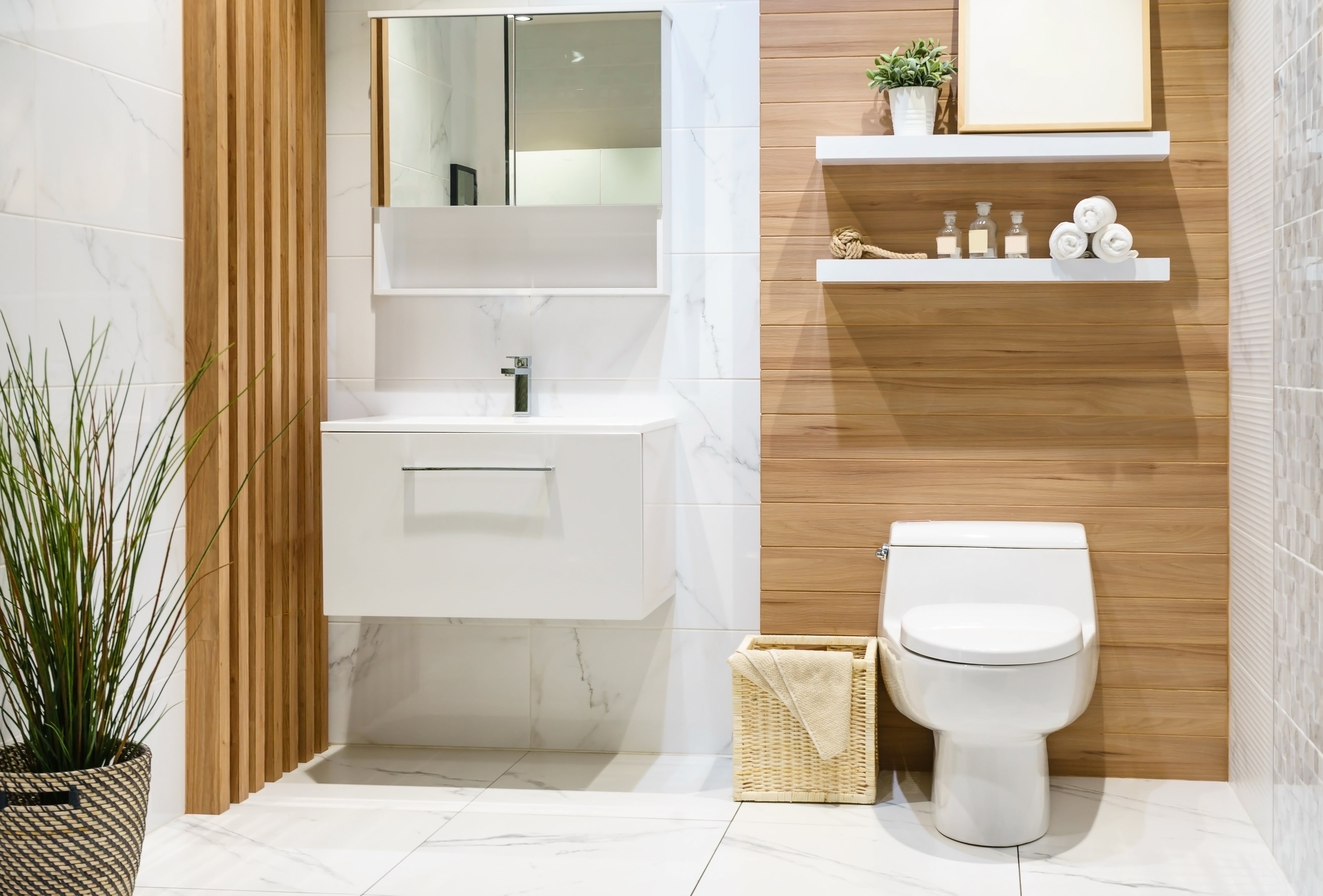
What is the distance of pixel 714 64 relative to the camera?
2.93 meters

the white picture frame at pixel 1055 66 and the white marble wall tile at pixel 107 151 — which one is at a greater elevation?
the white picture frame at pixel 1055 66

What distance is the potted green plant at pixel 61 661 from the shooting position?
1.89 meters

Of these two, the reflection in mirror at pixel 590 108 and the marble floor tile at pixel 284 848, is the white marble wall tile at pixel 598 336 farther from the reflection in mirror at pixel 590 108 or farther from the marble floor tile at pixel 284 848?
the marble floor tile at pixel 284 848

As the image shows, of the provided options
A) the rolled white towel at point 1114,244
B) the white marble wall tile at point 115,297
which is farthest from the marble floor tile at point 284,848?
the rolled white towel at point 1114,244

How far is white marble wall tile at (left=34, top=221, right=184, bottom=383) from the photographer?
218cm

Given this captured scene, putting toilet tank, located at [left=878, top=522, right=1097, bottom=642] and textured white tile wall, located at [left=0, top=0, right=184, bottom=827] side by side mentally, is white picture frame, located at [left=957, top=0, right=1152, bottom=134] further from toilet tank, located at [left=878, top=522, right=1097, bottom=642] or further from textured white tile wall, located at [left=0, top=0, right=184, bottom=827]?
textured white tile wall, located at [left=0, top=0, right=184, bottom=827]

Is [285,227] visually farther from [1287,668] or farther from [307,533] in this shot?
[1287,668]

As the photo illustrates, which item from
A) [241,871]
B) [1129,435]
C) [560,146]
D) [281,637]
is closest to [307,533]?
[281,637]

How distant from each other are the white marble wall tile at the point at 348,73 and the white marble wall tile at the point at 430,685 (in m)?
1.28

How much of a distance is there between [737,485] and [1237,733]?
126 centimetres

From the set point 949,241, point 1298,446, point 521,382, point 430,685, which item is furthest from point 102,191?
point 1298,446

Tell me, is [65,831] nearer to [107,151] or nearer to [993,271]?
[107,151]

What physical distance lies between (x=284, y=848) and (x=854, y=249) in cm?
174

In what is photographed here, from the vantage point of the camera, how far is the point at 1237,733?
8.89 feet
